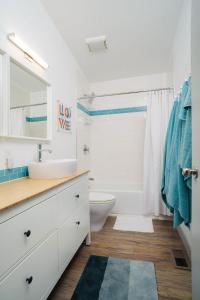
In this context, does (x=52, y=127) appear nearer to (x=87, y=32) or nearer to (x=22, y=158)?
(x=22, y=158)

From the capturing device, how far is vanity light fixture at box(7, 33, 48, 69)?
4.11ft

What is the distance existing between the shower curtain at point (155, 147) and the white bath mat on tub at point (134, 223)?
6.3 inches

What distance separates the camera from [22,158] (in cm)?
140

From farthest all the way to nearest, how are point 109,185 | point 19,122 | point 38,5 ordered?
point 109,185, point 38,5, point 19,122

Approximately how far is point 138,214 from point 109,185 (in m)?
0.82

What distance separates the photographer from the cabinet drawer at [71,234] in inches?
46.6

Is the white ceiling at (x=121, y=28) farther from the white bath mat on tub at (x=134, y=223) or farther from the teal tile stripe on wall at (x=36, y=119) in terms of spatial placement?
the white bath mat on tub at (x=134, y=223)

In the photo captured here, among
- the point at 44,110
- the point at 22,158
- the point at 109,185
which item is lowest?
the point at 109,185

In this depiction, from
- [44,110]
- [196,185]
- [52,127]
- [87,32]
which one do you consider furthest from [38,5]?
[196,185]

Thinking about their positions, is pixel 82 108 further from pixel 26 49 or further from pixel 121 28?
pixel 26 49

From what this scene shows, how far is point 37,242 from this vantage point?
2.97ft

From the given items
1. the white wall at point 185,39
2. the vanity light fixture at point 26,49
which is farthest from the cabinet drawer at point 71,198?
the vanity light fixture at point 26,49

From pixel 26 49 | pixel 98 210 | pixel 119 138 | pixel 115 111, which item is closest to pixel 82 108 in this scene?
pixel 115 111

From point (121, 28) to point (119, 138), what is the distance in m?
1.77
